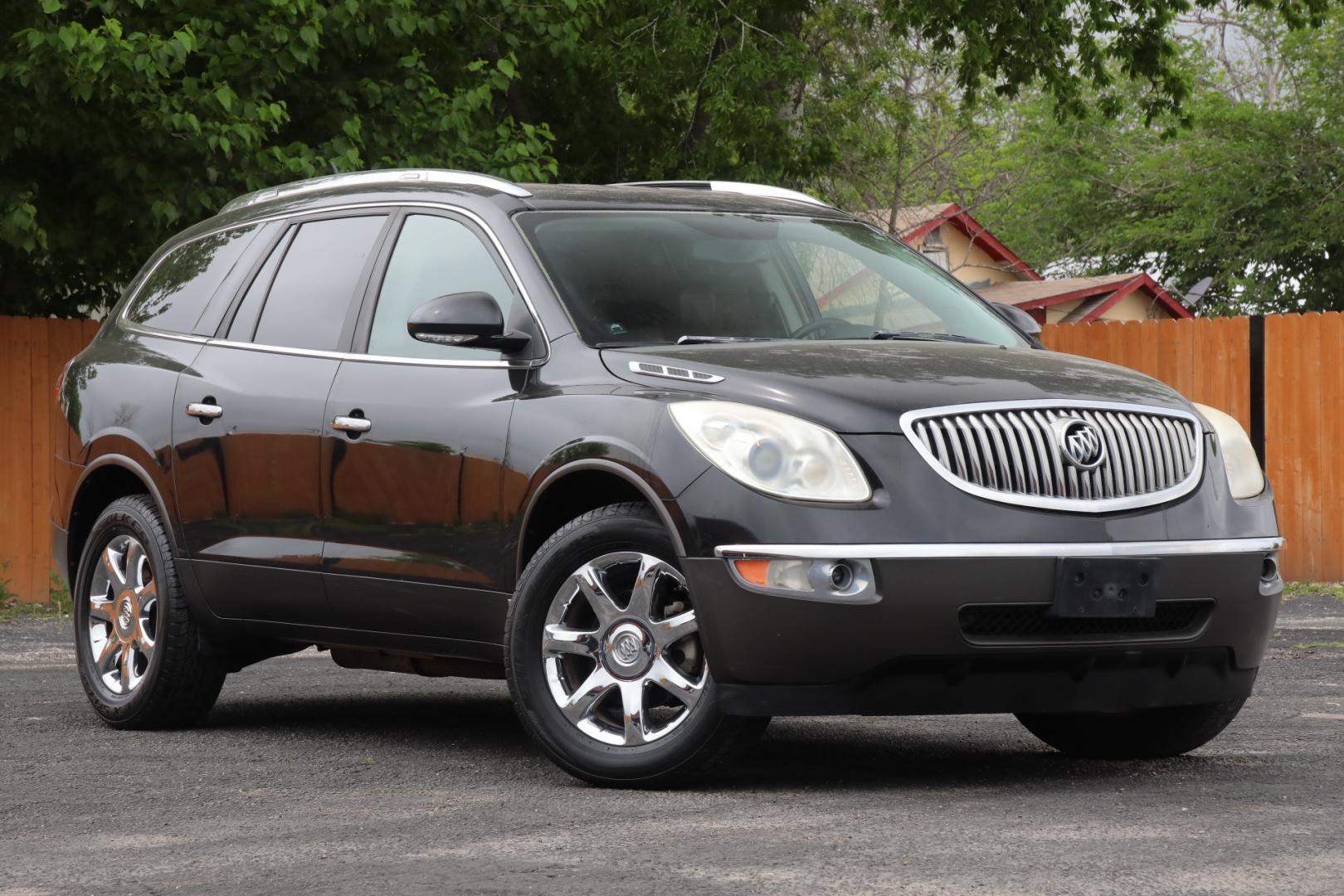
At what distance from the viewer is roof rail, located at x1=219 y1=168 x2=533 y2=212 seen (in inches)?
277

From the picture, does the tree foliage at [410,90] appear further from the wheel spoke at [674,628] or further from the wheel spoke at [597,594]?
the wheel spoke at [674,628]

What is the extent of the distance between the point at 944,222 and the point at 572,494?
41486 mm

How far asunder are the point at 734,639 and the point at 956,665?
60cm

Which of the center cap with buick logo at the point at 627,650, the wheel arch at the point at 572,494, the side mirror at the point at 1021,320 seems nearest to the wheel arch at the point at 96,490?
the wheel arch at the point at 572,494

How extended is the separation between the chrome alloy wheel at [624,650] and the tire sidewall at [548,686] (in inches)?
1.0

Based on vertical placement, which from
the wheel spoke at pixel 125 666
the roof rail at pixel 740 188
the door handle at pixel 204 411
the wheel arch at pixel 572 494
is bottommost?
the wheel spoke at pixel 125 666

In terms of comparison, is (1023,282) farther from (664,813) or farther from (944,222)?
(664,813)

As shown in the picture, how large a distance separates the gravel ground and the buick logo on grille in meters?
0.91

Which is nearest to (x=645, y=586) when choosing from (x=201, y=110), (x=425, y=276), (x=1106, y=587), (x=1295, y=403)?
(x=1106, y=587)

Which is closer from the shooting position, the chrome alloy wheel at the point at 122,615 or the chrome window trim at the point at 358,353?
the chrome window trim at the point at 358,353

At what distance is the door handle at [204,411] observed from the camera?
7.48 m

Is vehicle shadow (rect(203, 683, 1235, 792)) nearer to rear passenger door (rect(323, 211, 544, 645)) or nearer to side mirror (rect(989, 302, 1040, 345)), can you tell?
rear passenger door (rect(323, 211, 544, 645))

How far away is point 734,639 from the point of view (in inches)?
218

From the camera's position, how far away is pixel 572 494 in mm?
6234
